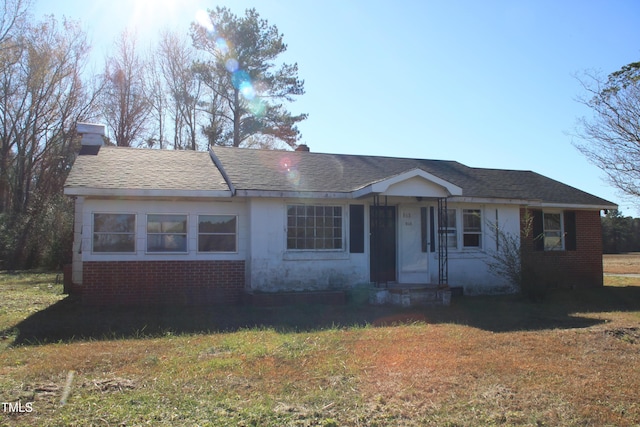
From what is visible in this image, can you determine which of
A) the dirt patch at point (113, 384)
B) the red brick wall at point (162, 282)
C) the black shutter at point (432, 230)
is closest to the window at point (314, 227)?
the red brick wall at point (162, 282)

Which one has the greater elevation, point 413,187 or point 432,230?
point 413,187

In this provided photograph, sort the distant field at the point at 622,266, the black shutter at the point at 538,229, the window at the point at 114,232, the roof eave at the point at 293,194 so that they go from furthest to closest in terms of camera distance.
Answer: the distant field at the point at 622,266, the black shutter at the point at 538,229, the roof eave at the point at 293,194, the window at the point at 114,232

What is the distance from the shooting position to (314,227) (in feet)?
40.3

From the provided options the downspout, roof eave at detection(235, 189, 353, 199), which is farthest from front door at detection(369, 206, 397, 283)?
the downspout

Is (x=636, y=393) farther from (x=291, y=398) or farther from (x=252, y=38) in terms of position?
(x=252, y=38)

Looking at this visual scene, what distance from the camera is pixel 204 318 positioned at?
966 centimetres

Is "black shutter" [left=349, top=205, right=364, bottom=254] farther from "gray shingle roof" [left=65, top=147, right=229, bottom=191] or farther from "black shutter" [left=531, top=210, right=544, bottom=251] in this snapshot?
"black shutter" [left=531, top=210, right=544, bottom=251]

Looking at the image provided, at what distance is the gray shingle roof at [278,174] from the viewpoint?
11406mm

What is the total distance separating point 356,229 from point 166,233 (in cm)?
452

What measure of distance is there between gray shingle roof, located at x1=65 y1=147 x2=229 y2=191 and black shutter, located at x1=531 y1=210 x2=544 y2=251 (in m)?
9.53

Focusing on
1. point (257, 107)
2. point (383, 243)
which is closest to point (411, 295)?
point (383, 243)

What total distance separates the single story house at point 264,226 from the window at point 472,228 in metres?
0.03

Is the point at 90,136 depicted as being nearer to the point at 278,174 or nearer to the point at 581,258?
the point at 278,174

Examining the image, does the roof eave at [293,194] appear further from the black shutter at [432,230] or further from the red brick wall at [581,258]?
the red brick wall at [581,258]
